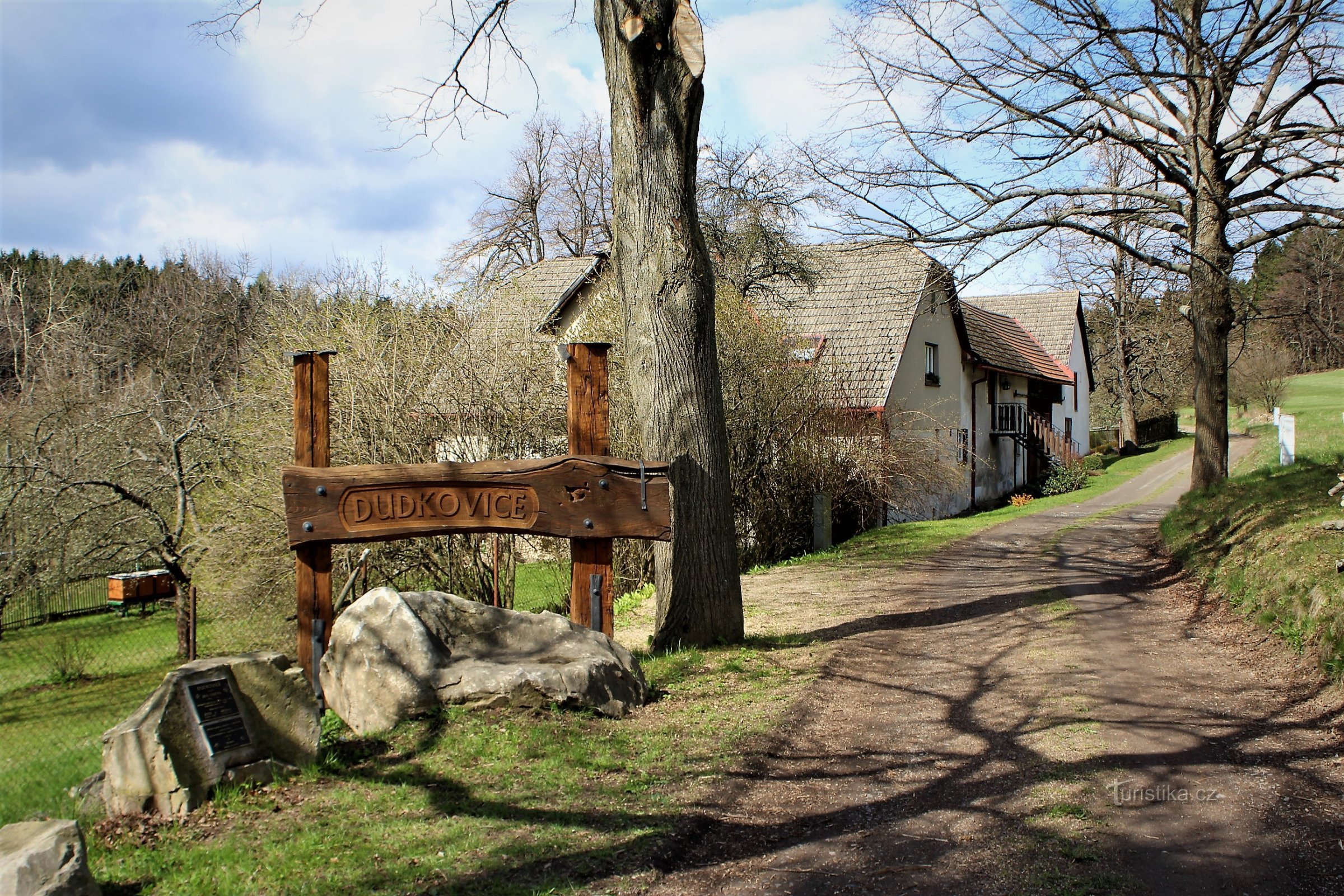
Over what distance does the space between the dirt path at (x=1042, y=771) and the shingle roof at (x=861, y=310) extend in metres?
11.9

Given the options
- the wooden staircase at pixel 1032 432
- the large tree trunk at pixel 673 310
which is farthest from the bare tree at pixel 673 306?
the wooden staircase at pixel 1032 432

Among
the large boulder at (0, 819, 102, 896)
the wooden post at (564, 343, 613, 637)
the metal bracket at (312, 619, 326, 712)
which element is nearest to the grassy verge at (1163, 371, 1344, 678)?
the wooden post at (564, 343, 613, 637)

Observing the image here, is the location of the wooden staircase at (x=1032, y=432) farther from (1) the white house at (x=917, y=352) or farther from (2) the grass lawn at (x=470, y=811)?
(2) the grass lawn at (x=470, y=811)

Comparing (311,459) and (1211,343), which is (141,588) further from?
(1211,343)

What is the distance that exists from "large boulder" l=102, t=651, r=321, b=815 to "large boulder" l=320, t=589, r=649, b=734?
0.58 meters

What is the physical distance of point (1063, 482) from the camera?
30828 millimetres

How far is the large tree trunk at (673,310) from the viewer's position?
757 centimetres

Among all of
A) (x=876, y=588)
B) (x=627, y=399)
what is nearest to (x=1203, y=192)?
(x=876, y=588)

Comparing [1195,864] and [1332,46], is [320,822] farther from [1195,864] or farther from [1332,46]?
[1332,46]

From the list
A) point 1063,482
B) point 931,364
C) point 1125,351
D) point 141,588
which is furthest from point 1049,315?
point 141,588

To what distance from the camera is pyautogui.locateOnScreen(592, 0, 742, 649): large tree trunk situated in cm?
757

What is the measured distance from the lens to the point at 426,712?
562 centimetres

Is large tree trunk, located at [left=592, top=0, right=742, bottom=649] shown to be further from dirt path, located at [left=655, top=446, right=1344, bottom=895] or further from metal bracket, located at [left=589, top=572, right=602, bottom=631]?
dirt path, located at [left=655, top=446, right=1344, bottom=895]

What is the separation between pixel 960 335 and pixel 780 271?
784 centimetres
